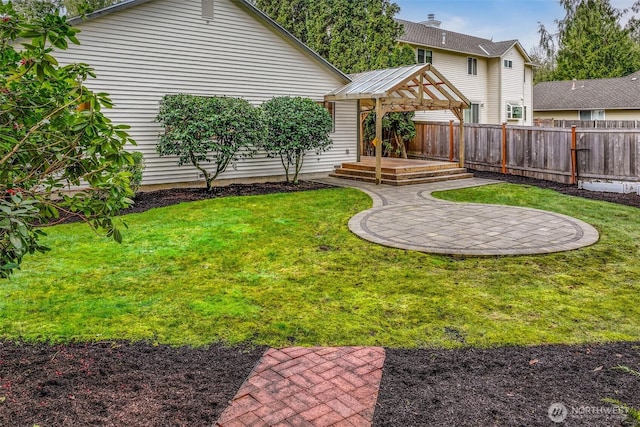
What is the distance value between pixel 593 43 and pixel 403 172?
33.2 meters

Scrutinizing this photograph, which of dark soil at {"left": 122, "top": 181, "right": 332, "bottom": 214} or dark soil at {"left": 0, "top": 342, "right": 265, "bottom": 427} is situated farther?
dark soil at {"left": 122, "top": 181, "right": 332, "bottom": 214}

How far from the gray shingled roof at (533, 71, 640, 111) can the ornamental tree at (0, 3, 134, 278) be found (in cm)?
3551

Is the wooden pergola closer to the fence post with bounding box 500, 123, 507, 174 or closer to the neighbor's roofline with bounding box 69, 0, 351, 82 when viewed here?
the neighbor's roofline with bounding box 69, 0, 351, 82

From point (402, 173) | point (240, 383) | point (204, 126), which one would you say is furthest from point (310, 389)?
point (402, 173)

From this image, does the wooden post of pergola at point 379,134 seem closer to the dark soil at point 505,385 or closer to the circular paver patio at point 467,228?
the circular paver patio at point 467,228

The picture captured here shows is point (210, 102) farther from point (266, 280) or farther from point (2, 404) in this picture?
point (2, 404)

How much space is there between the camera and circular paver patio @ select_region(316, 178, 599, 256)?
7.03 meters

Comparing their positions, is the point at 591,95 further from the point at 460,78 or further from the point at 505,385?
the point at 505,385

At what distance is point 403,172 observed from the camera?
46.3ft

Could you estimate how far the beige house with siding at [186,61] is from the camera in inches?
450

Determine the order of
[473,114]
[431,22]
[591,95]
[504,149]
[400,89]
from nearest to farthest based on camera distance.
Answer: [400,89], [504,149], [473,114], [431,22], [591,95]

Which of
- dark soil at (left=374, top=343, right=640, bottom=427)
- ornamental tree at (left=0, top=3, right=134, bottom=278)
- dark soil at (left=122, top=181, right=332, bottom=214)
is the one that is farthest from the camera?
dark soil at (left=122, top=181, right=332, bottom=214)

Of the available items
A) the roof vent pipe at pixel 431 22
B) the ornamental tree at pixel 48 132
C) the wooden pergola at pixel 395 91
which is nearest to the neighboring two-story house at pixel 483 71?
the roof vent pipe at pixel 431 22

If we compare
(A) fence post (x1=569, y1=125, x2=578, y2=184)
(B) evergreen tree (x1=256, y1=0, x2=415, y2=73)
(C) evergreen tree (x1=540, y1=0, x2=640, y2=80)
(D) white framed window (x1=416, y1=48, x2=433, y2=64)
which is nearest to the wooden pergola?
(A) fence post (x1=569, y1=125, x2=578, y2=184)
